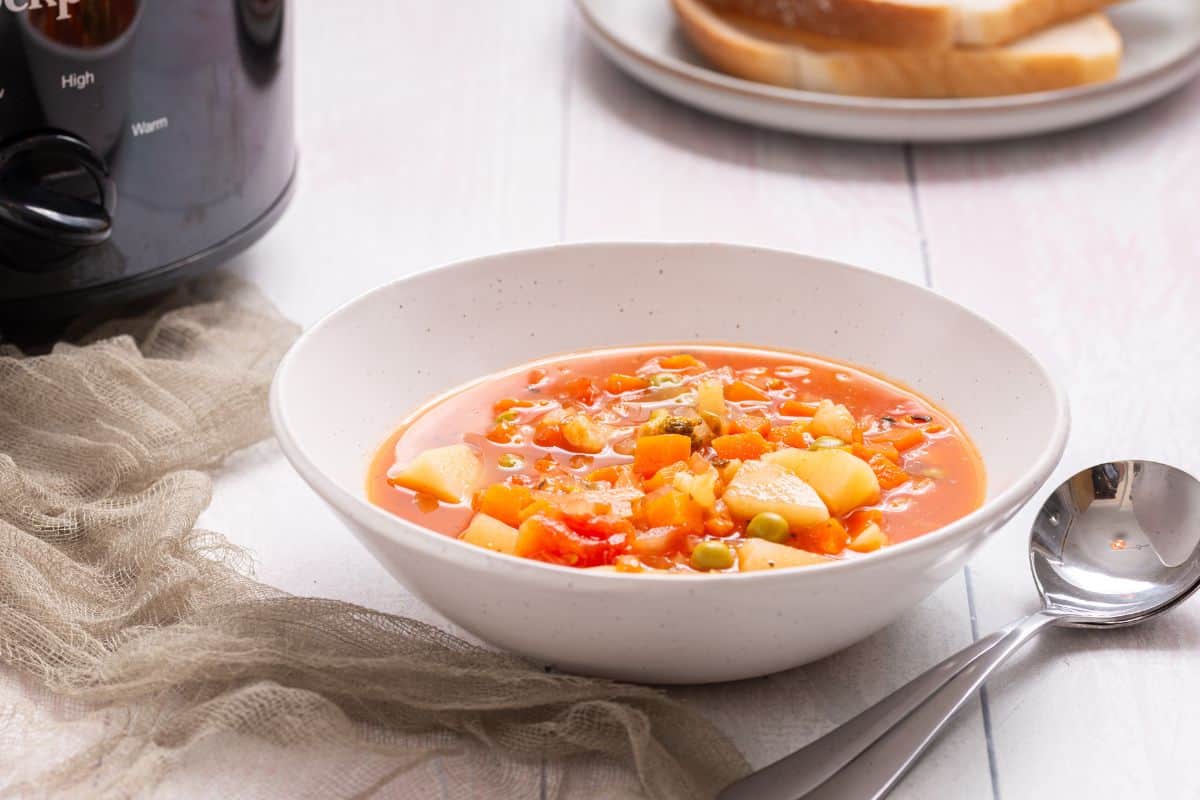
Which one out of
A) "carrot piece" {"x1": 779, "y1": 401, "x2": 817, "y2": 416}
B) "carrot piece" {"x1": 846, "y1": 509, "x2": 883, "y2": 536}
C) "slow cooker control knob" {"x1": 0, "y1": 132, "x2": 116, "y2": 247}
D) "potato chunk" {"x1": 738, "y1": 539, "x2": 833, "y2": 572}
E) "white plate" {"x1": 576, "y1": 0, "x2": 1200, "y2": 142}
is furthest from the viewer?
"white plate" {"x1": 576, "y1": 0, "x2": 1200, "y2": 142}

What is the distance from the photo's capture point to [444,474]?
1.44 meters

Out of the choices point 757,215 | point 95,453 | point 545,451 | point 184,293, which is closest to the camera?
point 545,451

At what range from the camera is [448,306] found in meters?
1.72

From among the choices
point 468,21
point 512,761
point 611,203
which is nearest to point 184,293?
point 611,203

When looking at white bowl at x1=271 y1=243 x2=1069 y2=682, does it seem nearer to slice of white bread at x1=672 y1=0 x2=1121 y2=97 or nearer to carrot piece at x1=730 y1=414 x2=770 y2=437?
carrot piece at x1=730 y1=414 x2=770 y2=437

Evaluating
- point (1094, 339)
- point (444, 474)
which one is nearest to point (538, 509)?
point (444, 474)

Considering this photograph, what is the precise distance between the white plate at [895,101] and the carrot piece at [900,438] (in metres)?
1.02

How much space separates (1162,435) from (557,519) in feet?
2.93

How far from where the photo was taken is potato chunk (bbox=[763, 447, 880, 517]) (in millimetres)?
1372

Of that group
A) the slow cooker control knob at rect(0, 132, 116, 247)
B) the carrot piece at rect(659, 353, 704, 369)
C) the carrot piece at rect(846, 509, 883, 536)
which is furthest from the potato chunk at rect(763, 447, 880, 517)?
the slow cooker control knob at rect(0, 132, 116, 247)

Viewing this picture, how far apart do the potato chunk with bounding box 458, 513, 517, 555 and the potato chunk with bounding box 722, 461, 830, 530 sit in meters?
0.19

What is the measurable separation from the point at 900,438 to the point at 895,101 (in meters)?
1.08

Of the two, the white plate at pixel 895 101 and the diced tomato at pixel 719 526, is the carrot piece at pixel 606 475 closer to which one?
the diced tomato at pixel 719 526

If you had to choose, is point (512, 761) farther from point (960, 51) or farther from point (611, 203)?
point (960, 51)
